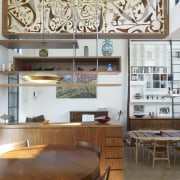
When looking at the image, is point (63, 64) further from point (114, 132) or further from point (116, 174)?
point (116, 174)

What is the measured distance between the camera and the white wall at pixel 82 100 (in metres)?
10.4

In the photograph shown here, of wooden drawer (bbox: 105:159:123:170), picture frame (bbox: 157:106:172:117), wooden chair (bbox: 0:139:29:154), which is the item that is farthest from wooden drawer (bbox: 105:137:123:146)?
picture frame (bbox: 157:106:172:117)

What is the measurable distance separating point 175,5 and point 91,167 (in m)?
3.84

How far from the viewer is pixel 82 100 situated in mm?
10453

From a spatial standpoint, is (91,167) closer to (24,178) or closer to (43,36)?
(24,178)

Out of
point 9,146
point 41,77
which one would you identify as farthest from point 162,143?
point 9,146

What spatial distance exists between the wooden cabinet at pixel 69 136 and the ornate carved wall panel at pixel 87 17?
1.81 m

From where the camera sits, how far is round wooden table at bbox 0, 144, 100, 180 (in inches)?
97.3

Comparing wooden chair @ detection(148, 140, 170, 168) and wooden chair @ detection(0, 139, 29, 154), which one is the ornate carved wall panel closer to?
wooden chair @ detection(0, 139, 29, 154)

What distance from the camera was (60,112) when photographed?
10.5 metres

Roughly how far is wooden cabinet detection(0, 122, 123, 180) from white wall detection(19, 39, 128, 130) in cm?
506

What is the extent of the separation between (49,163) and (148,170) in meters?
4.15

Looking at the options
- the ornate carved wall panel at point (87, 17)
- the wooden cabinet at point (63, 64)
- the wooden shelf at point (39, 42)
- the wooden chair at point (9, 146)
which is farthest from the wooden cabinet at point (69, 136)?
the ornate carved wall panel at point (87, 17)

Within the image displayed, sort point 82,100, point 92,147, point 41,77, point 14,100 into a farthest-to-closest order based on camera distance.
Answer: point 82,100 < point 14,100 < point 41,77 < point 92,147
